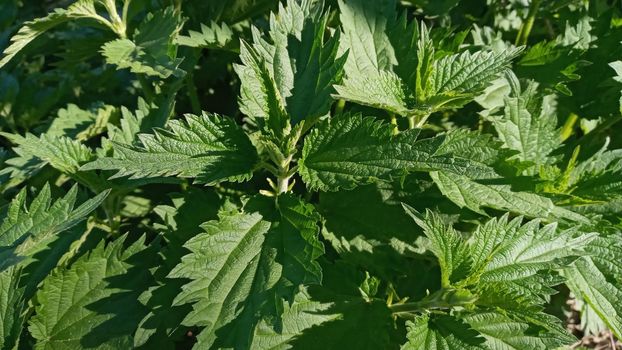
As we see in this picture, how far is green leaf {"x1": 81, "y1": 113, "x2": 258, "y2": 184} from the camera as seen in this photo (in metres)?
1.67

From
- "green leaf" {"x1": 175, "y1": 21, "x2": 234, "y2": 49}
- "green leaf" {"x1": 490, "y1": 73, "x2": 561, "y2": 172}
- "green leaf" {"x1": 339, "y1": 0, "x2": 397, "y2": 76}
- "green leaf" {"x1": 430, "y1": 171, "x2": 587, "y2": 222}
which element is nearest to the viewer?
"green leaf" {"x1": 430, "y1": 171, "x2": 587, "y2": 222}

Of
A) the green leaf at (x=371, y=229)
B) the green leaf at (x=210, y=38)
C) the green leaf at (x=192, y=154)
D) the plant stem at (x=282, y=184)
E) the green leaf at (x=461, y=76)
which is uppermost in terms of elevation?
the green leaf at (x=461, y=76)

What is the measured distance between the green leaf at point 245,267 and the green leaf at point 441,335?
1.24 ft

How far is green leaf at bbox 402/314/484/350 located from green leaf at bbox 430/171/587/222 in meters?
0.37

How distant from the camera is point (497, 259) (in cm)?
177

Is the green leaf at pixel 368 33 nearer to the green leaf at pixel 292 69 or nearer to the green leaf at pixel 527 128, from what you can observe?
the green leaf at pixel 292 69

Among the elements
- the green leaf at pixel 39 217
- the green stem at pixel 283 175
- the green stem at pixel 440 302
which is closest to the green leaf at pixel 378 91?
the green stem at pixel 283 175

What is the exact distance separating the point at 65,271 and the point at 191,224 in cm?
43

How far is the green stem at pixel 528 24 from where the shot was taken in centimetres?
253

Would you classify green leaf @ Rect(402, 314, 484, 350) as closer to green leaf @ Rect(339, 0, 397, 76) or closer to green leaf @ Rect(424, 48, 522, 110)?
green leaf @ Rect(424, 48, 522, 110)

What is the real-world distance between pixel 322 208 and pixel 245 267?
51 cm

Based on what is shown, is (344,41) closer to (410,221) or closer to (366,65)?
(366,65)

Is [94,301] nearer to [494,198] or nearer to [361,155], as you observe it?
[361,155]

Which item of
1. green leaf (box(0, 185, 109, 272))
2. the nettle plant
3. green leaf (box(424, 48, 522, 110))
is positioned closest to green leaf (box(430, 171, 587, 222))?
the nettle plant
